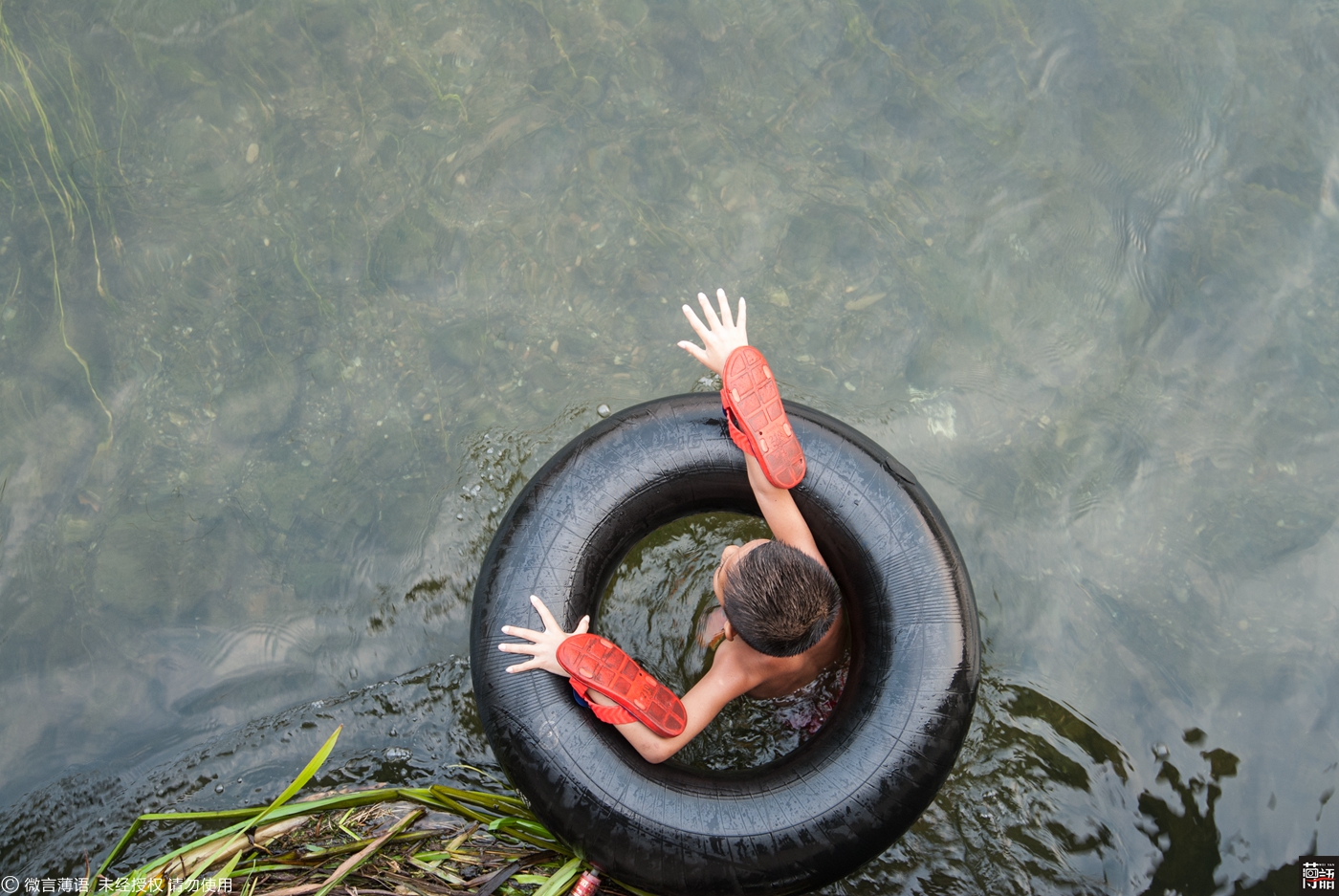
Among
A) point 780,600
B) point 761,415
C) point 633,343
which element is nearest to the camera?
point 780,600

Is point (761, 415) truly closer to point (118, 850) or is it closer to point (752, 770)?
point (752, 770)

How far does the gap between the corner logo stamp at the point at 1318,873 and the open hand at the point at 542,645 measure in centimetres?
290

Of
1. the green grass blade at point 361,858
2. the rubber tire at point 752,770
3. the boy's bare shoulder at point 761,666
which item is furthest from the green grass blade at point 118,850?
the boy's bare shoulder at point 761,666

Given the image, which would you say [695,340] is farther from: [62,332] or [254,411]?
[62,332]

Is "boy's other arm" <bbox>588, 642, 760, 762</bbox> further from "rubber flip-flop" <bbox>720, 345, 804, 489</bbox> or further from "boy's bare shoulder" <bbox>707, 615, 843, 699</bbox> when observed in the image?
"rubber flip-flop" <bbox>720, 345, 804, 489</bbox>

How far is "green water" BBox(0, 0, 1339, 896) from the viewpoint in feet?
10.9

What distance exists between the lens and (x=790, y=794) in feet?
8.52

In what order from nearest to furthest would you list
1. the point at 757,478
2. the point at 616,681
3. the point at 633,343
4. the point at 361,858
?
the point at 616,681
the point at 757,478
the point at 361,858
the point at 633,343

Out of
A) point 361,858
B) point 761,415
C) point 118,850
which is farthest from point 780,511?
point 118,850

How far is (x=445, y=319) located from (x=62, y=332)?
1.72 metres

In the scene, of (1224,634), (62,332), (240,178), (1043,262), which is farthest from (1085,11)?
(62,332)

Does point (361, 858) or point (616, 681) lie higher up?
point (616, 681)

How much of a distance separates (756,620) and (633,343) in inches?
69.8

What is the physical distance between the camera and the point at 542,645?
101 inches
